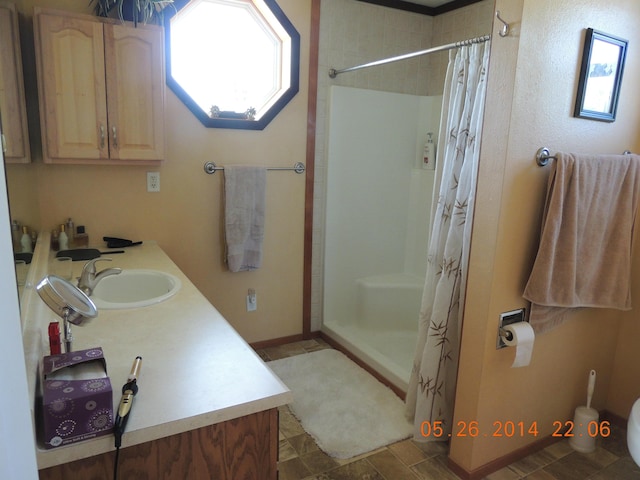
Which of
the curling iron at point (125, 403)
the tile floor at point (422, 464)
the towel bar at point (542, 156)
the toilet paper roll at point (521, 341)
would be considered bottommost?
the tile floor at point (422, 464)

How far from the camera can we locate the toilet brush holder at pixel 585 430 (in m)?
2.12

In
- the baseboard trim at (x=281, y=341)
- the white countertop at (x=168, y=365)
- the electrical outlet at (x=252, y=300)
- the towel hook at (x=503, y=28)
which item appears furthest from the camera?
the baseboard trim at (x=281, y=341)

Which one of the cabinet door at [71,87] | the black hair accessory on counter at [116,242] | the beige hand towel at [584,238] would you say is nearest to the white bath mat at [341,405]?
the beige hand towel at [584,238]

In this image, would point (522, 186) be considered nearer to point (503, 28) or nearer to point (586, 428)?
point (503, 28)

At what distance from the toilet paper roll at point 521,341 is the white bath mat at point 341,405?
2.41 ft

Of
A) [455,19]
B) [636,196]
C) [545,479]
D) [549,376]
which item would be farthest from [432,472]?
[455,19]

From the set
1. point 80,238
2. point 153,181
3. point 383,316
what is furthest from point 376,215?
point 80,238

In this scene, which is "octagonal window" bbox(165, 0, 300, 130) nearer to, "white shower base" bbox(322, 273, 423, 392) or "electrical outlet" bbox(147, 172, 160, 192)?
"electrical outlet" bbox(147, 172, 160, 192)

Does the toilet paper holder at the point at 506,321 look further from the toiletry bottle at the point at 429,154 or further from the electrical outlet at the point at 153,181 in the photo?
the electrical outlet at the point at 153,181

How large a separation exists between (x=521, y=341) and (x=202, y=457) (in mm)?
1303

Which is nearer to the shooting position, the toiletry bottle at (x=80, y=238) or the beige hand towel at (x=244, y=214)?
the toiletry bottle at (x=80, y=238)

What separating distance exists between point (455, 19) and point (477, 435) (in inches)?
107

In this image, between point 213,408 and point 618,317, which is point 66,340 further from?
point 618,317

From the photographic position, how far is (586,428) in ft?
6.94
